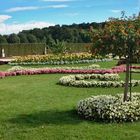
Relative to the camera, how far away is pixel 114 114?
8.91m

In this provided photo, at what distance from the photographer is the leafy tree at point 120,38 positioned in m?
9.19

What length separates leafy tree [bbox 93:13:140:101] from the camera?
919 centimetres

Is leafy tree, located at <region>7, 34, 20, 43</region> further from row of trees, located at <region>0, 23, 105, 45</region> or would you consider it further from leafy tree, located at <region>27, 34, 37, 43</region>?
leafy tree, located at <region>27, 34, 37, 43</region>

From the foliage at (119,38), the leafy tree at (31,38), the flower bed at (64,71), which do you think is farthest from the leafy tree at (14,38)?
the foliage at (119,38)

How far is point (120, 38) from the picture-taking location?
9.23m

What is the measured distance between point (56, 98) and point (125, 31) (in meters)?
3.68

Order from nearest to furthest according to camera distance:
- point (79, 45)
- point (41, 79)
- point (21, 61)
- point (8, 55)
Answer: point (41, 79) < point (21, 61) < point (8, 55) < point (79, 45)

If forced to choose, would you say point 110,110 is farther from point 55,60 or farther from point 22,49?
point 22,49

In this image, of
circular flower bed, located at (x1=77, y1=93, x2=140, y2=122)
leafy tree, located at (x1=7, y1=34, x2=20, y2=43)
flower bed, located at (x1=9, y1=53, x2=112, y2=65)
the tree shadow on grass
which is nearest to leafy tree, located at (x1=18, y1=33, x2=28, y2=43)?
leafy tree, located at (x1=7, y1=34, x2=20, y2=43)

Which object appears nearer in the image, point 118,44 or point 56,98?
point 118,44

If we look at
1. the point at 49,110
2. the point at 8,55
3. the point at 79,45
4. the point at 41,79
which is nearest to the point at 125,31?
the point at 49,110

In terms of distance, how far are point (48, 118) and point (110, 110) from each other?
134 cm

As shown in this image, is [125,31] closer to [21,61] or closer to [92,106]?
[92,106]

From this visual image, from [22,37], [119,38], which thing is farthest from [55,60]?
[22,37]
